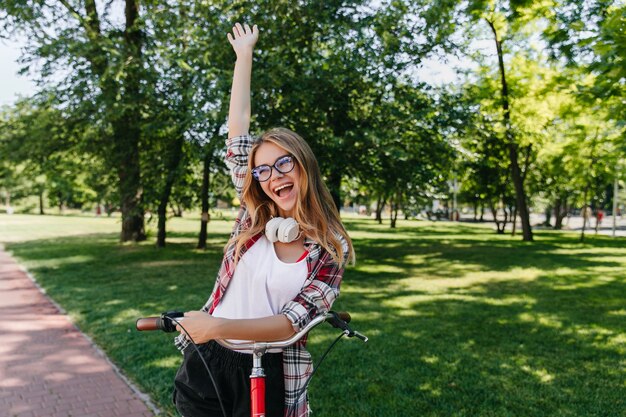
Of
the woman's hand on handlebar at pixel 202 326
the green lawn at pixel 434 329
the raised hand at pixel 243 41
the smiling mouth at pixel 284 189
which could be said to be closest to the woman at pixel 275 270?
the smiling mouth at pixel 284 189

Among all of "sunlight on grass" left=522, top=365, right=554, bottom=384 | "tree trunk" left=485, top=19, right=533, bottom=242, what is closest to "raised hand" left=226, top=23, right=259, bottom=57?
"sunlight on grass" left=522, top=365, right=554, bottom=384

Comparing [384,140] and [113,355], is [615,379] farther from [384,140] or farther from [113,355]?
[384,140]

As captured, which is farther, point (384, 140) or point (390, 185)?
point (390, 185)

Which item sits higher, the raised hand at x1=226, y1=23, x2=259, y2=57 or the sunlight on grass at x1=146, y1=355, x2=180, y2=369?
the raised hand at x1=226, y1=23, x2=259, y2=57

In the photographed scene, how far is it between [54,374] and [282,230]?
442 cm

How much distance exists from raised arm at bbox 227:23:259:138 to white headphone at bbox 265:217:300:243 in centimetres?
61

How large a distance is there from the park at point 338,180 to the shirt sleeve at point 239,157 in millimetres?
72

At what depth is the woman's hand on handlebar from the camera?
66.9 inches

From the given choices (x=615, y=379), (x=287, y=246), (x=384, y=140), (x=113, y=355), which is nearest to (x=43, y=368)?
(x=113, y=355)

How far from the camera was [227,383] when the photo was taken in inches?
81.3

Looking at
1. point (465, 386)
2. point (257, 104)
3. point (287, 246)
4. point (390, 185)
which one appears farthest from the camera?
point (390, 185)

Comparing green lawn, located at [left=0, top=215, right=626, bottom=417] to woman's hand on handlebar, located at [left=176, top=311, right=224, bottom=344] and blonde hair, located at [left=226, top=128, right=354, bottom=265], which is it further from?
woman's hand on handlebar, located at [left=176, top=311, right=224, bottom=344]

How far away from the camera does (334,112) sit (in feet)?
39.6

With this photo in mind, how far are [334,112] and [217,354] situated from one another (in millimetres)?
10371
